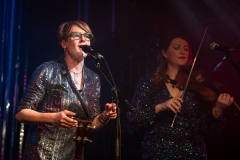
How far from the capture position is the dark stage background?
367 centimetres

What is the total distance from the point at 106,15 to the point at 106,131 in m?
1.86

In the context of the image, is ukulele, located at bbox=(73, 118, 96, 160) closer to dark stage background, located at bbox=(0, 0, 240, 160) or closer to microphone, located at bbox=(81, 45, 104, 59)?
microphone, located at bbox=(81, 45, 104, 59)

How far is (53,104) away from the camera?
2.85m

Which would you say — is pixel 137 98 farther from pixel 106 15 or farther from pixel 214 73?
pixel 106 15

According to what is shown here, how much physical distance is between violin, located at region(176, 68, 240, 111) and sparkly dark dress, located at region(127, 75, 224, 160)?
0.25 feet

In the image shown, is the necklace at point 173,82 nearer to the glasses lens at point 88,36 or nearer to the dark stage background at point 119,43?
the dark stage background at point 119,43

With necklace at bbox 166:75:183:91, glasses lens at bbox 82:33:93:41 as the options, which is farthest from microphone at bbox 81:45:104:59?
necklace at bbox 166:75:183:91

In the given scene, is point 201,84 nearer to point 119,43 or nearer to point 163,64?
point 163,64

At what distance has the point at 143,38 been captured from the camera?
16.9 ft

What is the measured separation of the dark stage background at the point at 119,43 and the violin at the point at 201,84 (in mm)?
254

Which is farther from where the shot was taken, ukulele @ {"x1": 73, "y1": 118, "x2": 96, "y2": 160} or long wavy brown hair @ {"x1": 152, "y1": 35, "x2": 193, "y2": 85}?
long wavy brown hair @ {"x1": 152, "y1": 35, "x2": 193, "y2": 85}

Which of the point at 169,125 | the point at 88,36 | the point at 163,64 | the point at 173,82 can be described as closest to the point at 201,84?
the point at 173,82

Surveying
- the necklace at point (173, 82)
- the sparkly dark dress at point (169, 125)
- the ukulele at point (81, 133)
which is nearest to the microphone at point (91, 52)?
the ukulele at point (81, 133)

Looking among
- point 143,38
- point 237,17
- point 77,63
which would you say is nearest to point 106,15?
point 143,38
